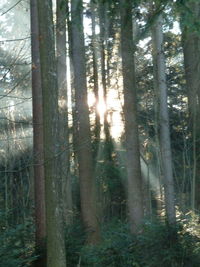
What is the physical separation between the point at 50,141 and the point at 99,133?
18435 mm

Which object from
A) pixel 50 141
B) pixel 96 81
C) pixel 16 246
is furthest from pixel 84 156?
pixel 96 81

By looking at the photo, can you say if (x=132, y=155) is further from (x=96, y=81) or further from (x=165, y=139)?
(x=96, y=81)

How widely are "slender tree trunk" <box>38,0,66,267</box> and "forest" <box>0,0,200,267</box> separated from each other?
0.7 inches

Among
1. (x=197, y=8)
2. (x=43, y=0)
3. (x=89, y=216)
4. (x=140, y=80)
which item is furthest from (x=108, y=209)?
(x=43, y=0)

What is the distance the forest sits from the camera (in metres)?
9.27

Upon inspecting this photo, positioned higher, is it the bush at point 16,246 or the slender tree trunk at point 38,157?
the slender tree trunk at point 38,157

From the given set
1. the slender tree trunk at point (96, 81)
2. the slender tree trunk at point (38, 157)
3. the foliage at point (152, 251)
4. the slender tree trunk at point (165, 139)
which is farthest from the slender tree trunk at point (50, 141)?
the slender tree trunk at point (96, 81)

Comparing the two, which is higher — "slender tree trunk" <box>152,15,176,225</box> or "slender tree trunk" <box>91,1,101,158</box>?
"slender tree trunk" <box>91,1,101,158</box>

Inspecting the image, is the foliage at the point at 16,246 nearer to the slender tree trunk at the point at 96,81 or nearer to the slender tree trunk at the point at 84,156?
the slender tree trunk at the point at 84,156

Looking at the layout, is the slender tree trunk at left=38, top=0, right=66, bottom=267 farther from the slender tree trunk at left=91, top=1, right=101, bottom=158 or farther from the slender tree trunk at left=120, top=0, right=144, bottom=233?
the slender tree trunk at left=91, top=1, right=101, bottom=158

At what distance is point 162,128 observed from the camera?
570 inches

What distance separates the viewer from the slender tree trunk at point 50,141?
345 inches

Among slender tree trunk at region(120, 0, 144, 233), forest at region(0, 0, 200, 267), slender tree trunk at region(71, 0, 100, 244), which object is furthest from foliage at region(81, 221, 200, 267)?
slender tree trunk at region(71, 0, 100, 244)

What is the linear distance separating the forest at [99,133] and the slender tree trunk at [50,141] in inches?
0.7
